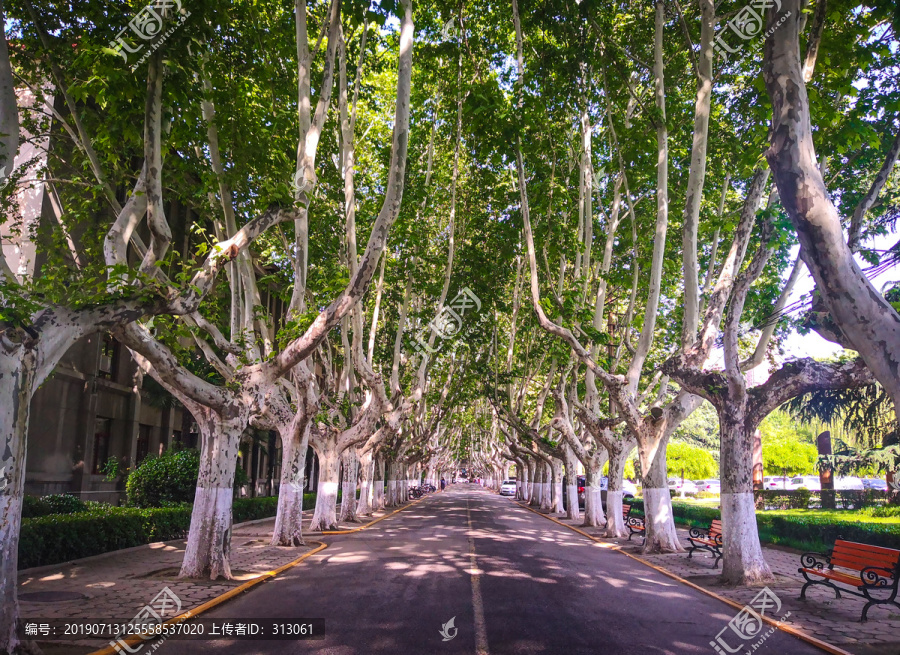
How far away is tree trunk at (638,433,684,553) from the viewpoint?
14.6 m

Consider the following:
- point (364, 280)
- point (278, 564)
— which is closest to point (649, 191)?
point (364, 280)

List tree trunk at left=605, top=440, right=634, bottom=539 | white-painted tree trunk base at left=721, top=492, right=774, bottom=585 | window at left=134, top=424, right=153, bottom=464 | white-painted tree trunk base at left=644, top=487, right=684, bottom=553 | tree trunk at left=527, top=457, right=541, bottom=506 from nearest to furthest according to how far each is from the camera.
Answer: white-painted tree trunk base at left=721, top=492, right=774, bottom=585, white-painted tree trunk base at left=644, top=487, right=684, bottom=553, tree trunk at left=605, top=440, right=634, bottom=539, window at left=134, top=424, right=153, bottom=464, tree trunk at left=527, top=457, right=541, bottom=506

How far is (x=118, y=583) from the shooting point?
9.78m

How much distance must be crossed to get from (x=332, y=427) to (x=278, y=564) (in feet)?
26.3

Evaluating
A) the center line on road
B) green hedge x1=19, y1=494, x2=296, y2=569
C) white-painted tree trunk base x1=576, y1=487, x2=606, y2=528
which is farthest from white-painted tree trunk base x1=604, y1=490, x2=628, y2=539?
green hedge x1=19, y1=494, x2=296, y2=569

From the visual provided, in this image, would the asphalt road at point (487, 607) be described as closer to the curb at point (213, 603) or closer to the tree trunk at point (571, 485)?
the curb at point (213, 603)

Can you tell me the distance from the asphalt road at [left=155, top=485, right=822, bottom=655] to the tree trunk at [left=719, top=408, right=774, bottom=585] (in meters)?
1.05

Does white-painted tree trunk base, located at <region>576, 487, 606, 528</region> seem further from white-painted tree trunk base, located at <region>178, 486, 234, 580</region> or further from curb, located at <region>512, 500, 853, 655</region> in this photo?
white-painted tree trunk base, located at <region>178, 486, 234, 580</region>

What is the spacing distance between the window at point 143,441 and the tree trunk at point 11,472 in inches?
871

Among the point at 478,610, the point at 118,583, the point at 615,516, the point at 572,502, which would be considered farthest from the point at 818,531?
the point at 118,583

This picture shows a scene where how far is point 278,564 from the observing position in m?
12.2

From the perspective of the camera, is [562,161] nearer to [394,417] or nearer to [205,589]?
[394,417]

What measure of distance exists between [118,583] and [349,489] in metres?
14.8

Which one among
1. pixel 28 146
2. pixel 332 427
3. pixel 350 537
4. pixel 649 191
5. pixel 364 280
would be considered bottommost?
pixel 350 537
